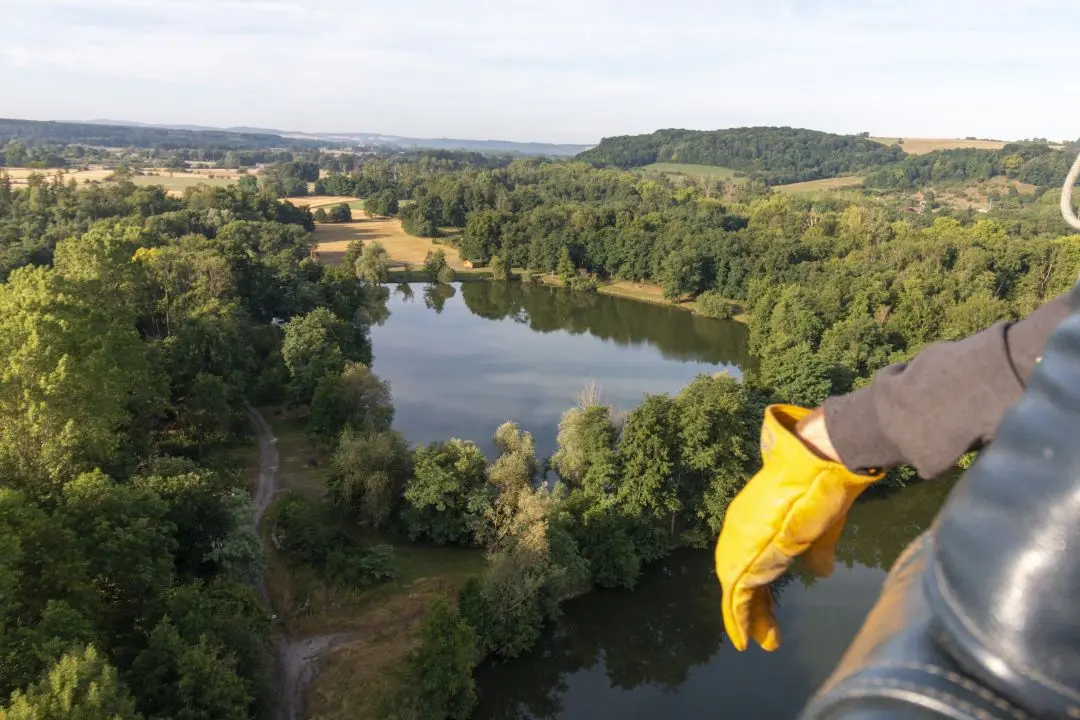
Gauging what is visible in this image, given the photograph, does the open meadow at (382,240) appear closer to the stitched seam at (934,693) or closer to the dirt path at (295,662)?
the dirt path at (295,662)

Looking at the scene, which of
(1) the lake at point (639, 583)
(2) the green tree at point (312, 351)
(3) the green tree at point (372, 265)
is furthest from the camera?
(3) the green tree at point (372, 265)

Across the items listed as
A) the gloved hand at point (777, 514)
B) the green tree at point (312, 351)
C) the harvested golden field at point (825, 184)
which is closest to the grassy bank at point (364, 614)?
the green tree at point (312, 351)

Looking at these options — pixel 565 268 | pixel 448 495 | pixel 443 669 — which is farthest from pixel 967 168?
pixel 443 669

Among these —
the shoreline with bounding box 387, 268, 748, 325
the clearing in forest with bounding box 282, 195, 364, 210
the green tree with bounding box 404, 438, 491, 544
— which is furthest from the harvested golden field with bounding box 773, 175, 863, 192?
the green tree with bounding box 404, 438, 491, 544

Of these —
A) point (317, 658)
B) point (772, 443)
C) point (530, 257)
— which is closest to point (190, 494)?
point (317, 658)

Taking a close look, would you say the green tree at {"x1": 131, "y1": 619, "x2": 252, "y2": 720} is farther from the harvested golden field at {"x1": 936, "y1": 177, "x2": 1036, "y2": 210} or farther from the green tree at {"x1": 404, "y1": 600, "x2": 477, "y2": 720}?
the harvested golden field at {"x1": 936, "y1": 177, "x2": 1036, "y2": 210}

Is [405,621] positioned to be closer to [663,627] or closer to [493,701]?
[493,701]

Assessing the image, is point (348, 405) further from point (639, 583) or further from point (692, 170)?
point (692, 170)
